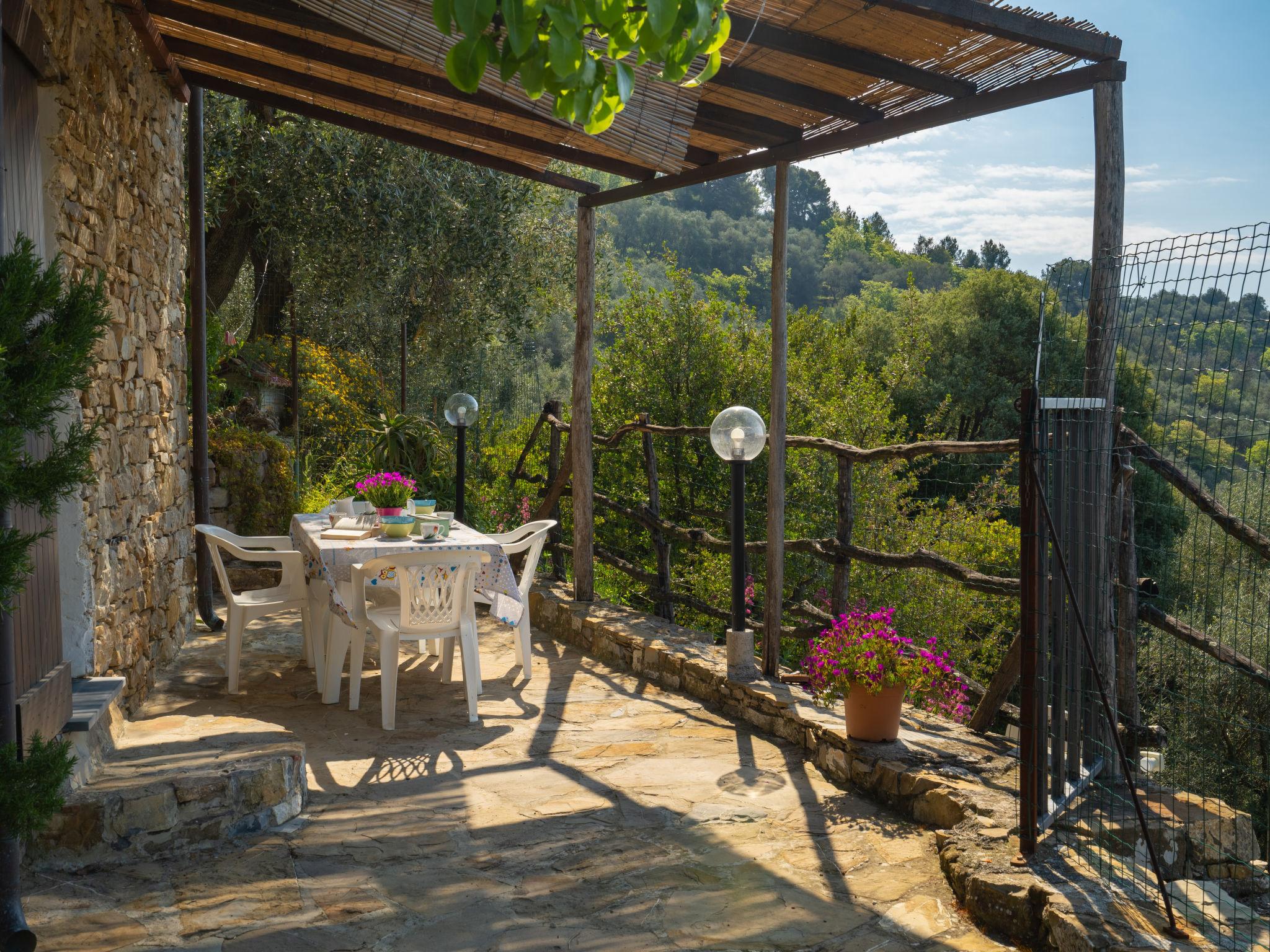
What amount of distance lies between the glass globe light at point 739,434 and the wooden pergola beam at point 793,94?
129cm

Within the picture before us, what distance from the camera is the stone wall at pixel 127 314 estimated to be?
3.47 meters

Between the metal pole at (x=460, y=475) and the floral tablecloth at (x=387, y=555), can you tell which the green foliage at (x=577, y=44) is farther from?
the metal pole at (x=460, y=475)


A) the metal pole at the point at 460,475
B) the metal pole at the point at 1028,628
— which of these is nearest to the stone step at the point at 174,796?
the metal pole at the point at 1028,628

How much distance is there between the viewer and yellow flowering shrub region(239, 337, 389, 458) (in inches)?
424

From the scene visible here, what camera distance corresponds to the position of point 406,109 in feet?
15.8

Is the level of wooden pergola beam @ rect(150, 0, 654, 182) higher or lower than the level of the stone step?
higher

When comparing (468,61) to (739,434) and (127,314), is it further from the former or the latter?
(127,314)

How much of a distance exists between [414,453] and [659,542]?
3.46 meters

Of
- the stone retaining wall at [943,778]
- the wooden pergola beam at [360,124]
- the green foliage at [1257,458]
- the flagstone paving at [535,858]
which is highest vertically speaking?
the wooden pergola beam at [360,124]

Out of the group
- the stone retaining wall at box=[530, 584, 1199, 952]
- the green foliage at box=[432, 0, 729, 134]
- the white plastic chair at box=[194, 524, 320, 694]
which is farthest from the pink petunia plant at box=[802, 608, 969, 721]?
the white plastic chair at box=[194, 524, 320, 694]

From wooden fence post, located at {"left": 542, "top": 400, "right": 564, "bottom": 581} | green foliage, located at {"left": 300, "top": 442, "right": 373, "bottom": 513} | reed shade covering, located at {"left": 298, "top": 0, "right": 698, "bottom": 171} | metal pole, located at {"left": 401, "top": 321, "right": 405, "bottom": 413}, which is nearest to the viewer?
reed shade covering, located at {"left": 298, "top": 0, "right": 698, "bottom": 171}

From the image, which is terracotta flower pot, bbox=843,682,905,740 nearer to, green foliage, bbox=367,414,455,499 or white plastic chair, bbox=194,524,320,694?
white plastic chair, bbox=194,524,320,694

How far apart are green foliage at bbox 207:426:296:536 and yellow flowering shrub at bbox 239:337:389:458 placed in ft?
9.76

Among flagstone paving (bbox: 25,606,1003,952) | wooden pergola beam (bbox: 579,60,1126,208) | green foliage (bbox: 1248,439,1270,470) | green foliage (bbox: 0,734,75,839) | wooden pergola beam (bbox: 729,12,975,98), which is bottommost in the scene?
flagstone paving (bbox: 25,606,1003,952)
